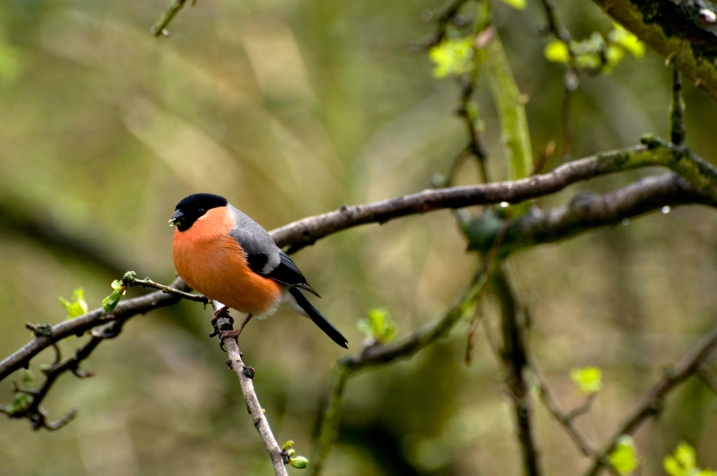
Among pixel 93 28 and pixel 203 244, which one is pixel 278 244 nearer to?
pixel 203 244

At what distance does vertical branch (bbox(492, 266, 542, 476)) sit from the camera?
4152 millimetres

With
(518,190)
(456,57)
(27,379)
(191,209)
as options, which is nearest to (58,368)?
(27,379)

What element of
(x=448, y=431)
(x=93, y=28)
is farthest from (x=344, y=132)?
(x=448, y=431)

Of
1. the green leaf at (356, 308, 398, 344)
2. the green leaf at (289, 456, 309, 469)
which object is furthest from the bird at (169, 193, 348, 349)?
the green leaf at (289, 456, 309, 469)

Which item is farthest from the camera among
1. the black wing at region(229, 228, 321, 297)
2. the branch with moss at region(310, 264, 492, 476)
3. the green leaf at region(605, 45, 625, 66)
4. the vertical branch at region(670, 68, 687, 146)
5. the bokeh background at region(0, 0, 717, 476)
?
the bokeh background at region(0, 0, 717, 476)

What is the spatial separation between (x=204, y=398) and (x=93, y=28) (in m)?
3.56

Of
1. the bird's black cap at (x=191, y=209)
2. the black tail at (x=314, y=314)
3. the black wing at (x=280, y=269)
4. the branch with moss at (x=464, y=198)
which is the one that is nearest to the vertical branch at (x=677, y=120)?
the branch with moss at (x=464, y=198)

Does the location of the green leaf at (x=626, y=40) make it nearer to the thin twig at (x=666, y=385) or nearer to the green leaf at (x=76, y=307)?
the thin twig at (x=666, y=385)

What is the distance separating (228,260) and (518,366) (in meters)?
2.07

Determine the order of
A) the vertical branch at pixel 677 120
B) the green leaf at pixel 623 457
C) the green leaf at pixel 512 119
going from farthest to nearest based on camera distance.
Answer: the green leaf at pixel 512 119, the green leaf at pixel 623 457, the vertical branch at pixel 677 120

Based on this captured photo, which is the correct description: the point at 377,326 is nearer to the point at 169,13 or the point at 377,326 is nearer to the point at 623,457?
the point at 623,457

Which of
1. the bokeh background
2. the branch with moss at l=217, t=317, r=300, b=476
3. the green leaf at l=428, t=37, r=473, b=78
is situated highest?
the green leaf at l=428, t=37, r=473, b=78

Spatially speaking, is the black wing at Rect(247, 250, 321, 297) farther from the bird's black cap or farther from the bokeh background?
the bokeh background

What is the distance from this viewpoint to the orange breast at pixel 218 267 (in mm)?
3057
